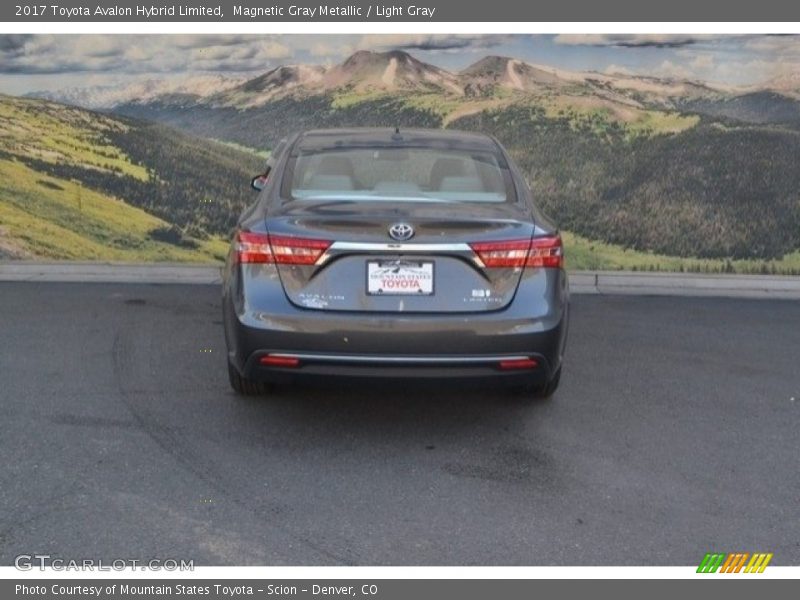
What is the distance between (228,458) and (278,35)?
6397 millimetres

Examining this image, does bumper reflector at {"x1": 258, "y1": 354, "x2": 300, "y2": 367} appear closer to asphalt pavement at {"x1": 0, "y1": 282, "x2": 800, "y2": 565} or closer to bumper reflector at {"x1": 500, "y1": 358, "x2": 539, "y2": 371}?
asphalt pavement at {"x1": 0, "y1": 282, "x2": 800, "y2": 565}

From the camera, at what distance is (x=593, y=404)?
5.75 meters

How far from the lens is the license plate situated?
4.57 m

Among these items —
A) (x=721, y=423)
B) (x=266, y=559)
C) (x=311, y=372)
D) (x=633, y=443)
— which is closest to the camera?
(x=266, y=559)

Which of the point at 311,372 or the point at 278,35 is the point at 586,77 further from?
the point at 311,372

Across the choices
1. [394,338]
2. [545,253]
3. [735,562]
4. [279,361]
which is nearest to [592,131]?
[545,253]

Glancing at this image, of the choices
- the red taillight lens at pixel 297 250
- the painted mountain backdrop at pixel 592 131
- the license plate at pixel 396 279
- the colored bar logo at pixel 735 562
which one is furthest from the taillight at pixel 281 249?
the painted mountain backdrop at pixel 592 131

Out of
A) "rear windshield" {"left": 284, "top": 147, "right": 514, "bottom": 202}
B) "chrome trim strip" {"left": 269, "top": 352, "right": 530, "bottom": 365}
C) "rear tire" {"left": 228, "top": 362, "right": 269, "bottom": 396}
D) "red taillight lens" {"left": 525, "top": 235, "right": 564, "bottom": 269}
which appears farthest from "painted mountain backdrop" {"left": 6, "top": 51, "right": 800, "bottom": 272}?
"chrome trim strip" {"left": 269, "top": 352, "right": 530, "bottom": 365}

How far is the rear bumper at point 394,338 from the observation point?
4.55 m

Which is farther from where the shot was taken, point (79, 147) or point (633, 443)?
point (79, 147)

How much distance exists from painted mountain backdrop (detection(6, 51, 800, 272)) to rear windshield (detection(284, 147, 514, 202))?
4.56 m
